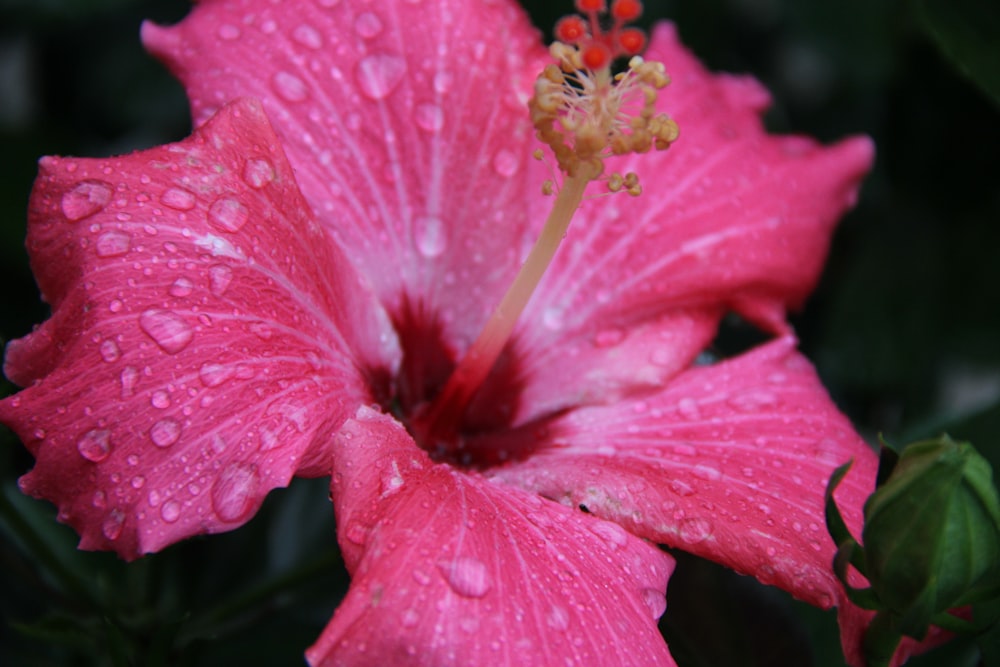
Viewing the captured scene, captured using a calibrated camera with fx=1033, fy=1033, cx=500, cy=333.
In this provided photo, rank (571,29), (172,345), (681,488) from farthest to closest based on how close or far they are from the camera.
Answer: (571,29)
(681,488)
(172,345)

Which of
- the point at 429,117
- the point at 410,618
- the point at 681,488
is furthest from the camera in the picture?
the point at 429,117

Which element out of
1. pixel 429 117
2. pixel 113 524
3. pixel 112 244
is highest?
pixel 112 244

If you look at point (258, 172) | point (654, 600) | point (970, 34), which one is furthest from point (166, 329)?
point (970, 34)

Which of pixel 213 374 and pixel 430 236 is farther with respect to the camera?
pixel 430 236

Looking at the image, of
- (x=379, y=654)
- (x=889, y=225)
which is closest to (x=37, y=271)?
(x=379, y=654)

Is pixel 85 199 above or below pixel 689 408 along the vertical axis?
above

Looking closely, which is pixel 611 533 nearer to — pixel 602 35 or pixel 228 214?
pixel 228 214

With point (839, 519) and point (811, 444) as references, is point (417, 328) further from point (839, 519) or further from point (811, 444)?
point (839, 519)

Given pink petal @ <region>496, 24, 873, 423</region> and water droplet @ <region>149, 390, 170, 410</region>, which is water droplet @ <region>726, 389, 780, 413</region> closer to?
pink petal @ <region>496, 24, 873, 423</region>

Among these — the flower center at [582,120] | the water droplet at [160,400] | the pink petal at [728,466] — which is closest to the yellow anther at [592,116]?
the flower center at [582,120]
